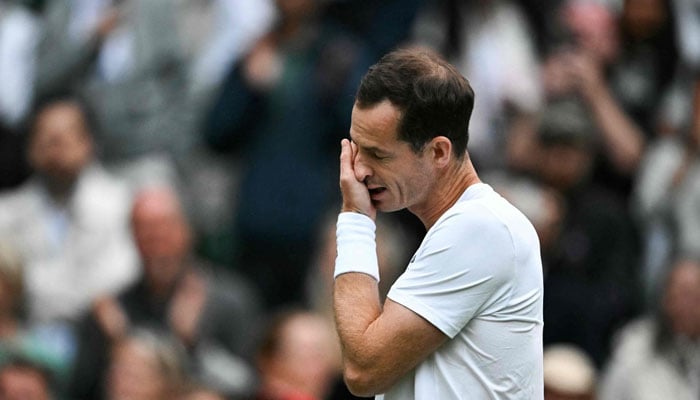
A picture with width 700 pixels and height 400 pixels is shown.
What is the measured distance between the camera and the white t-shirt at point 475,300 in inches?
138

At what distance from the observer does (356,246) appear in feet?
11.9

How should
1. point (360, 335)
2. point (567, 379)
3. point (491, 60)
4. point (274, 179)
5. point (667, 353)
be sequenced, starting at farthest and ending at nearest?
point (491, 60)
point (274, 179)
point (667, 353)
point (567, 379)
point (360, 335)

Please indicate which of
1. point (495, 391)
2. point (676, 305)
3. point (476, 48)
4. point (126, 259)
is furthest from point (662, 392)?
point (495, 391)

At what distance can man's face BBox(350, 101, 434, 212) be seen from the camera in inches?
140

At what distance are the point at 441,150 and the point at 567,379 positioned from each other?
345cm

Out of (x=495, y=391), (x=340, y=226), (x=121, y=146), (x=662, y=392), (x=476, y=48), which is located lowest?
(x=662, y=392)

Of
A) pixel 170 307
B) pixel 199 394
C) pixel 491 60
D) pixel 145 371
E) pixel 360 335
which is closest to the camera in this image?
pixel 360 335

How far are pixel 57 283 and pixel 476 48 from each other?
9.72 ft

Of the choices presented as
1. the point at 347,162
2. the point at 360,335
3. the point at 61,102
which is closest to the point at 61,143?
the point at 61,102

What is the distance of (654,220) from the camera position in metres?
8.41

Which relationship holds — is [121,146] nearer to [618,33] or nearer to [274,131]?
[274,131]

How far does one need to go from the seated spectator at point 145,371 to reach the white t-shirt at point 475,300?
3.96 meters

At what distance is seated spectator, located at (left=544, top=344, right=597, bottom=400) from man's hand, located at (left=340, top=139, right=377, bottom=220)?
334 cm

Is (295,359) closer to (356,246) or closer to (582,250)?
(582,250)
